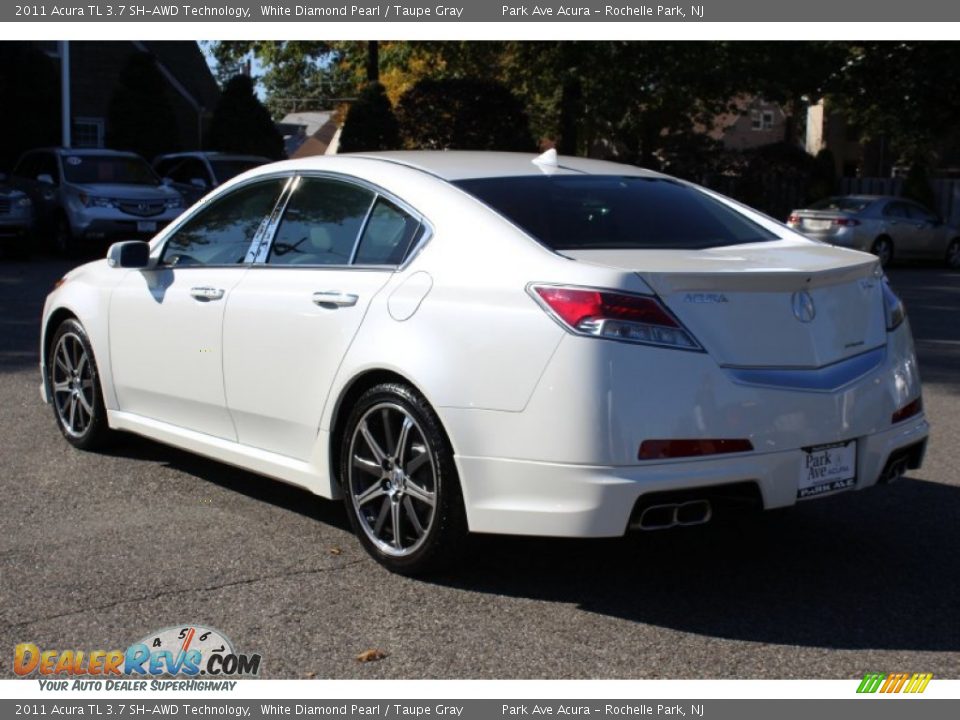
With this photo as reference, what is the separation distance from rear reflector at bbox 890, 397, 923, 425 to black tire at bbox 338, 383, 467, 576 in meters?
1.73

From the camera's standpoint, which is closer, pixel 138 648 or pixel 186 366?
pixel 138 648

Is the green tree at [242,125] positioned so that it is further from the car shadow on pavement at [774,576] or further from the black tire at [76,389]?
the car shadow on pavement at [774,576]

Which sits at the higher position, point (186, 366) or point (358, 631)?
point (186, 366)

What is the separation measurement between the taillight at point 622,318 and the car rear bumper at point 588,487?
438mm

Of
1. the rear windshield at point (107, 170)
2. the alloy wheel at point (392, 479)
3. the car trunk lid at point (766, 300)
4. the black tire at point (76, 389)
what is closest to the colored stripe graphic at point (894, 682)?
the car trunk lid at point (766, 300)

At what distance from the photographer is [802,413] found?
4930 mm

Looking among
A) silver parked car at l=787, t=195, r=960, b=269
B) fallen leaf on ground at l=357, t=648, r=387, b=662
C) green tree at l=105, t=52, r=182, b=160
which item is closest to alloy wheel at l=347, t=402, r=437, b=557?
fallen leaf on ground at l=357, t=648, r=387, b=662

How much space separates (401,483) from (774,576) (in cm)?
154

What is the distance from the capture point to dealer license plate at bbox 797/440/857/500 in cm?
499
